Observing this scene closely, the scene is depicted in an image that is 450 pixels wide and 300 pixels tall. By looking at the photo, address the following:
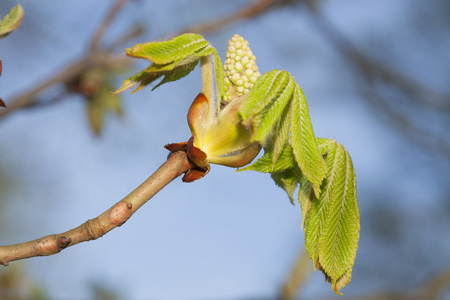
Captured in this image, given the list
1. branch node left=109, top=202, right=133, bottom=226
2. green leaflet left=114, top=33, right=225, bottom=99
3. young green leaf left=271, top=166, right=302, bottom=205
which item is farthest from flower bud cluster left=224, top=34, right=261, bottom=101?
branch node left=109, top=202, right=133, bottom=226

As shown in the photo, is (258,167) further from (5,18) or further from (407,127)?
(407,127)

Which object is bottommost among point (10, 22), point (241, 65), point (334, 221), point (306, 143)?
point (334, 221)

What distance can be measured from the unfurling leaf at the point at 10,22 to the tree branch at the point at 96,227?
1.06 ft

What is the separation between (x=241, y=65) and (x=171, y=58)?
0.41 feet

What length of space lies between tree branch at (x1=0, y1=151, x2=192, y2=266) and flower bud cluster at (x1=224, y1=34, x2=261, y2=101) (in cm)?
17

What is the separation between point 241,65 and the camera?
0.70 meters

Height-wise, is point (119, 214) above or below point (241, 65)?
below

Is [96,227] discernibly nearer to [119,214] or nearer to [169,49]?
[119,214]

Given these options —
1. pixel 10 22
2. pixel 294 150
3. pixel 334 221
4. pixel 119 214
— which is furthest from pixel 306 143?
pixel 10 22

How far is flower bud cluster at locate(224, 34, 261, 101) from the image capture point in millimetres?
697

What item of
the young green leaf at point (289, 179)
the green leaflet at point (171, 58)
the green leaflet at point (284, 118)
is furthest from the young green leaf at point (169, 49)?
the young green leaf at point (289, 179)

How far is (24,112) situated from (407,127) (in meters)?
3.13

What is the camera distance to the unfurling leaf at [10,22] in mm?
715

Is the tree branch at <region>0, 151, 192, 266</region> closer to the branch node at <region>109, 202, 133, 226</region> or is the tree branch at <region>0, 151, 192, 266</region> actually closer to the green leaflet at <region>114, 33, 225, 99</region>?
the branch node at <region>109, 202, 133, 226</region>
